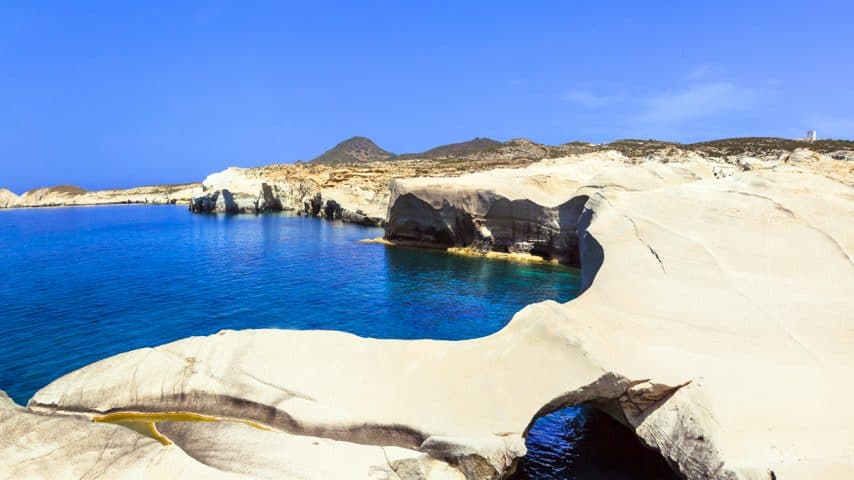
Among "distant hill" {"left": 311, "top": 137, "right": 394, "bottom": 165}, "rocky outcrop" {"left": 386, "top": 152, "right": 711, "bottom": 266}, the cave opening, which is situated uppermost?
"distant hill" {"left": 311, "top": 137, "right": 394, "bottom": 165}

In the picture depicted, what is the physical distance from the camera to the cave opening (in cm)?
1025

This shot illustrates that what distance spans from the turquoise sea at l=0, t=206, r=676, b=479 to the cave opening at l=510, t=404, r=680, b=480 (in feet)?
0.16

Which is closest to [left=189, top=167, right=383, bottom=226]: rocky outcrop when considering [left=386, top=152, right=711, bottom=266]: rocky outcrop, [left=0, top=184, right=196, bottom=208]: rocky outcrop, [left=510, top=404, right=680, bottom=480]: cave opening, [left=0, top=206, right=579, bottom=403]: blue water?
[left=0, top=206, right=579, bottom=403]: blue water

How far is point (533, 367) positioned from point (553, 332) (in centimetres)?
94

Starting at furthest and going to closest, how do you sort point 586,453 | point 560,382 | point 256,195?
point 256,195 < point 586,453 < point 560,382

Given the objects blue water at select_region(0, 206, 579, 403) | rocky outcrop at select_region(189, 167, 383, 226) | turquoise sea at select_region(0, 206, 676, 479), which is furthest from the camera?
rocky outcrop at select_region(189, 167, 383, 226)

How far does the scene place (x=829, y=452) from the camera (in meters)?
7.88

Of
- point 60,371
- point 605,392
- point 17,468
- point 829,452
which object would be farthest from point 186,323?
point 829,452

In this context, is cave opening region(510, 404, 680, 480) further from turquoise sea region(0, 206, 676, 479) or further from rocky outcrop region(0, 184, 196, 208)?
rocky outcrop region(0, 184, 196, 208)

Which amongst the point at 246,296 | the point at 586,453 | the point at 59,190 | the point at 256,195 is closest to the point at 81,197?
the point at 59,190

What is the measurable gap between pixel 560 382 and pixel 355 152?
162 m

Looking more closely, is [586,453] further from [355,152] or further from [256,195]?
[355,152]

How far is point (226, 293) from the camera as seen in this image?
25.0 metres

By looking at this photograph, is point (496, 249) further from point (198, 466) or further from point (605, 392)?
point (198, 466)
